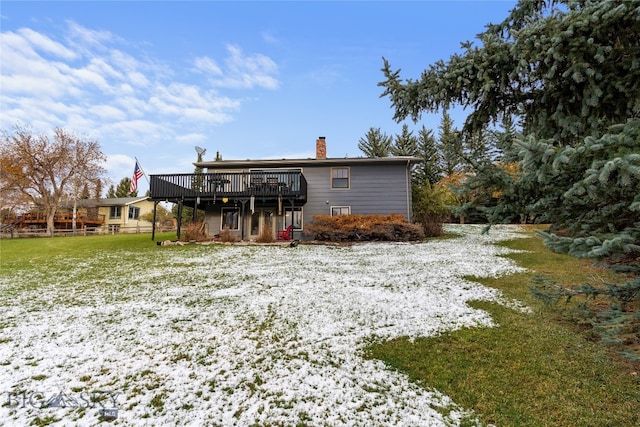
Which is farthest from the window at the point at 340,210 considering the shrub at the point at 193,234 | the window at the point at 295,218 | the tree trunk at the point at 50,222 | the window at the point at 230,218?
the tree trunk at the point at 50,222

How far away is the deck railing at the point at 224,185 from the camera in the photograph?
13992 millimetres

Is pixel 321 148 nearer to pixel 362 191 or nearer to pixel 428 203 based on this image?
pixel 362 191

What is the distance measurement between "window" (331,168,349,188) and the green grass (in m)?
12.0

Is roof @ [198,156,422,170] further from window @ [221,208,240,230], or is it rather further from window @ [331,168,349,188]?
window @ [221,208,240,230]

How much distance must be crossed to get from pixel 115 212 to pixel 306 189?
1198 inches

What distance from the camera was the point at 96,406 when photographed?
238 cm

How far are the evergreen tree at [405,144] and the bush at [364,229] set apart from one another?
61.5 feet

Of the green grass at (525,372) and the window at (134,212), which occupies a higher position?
the window at (134,212)

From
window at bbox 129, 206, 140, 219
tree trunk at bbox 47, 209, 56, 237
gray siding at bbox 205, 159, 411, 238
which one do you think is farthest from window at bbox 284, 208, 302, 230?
window at bbox 129, 206, 140, 219

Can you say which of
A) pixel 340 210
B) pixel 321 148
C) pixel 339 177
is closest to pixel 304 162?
pixel 339 177

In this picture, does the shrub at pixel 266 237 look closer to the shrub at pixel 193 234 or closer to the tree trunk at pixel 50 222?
the shrub at pixel 193 234

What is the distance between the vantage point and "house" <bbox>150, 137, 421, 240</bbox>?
14.4 m

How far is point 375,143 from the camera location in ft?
99.7

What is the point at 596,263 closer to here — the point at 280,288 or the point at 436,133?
the point at 280,288
